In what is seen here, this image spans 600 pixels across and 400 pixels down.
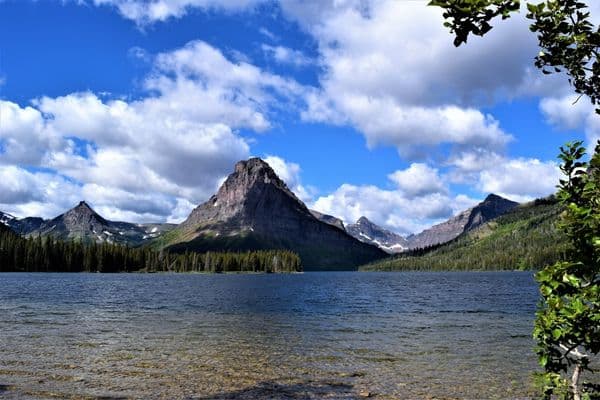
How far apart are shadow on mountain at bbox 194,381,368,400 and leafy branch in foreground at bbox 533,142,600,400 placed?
1649 centimetres

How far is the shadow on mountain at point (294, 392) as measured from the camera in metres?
24.1

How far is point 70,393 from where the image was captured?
2411 cm

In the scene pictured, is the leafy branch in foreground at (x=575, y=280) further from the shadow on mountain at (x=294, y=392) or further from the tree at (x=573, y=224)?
the shadow on mountain at (x=294, y=392)

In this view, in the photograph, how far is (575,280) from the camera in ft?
28.2

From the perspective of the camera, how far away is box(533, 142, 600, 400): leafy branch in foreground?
28.0 feet

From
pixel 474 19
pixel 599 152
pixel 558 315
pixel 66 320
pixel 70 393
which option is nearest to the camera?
pixel 474 19

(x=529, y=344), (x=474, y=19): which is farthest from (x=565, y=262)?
(x=529, y=344)

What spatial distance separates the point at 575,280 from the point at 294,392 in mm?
19642

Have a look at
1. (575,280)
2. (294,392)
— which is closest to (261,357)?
(294,392)

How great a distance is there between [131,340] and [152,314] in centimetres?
2509

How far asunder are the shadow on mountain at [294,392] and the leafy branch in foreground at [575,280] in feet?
54.1

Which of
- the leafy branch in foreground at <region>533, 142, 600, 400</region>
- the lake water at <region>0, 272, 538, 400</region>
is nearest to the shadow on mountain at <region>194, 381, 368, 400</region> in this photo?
the lake water at <region>0, 272, 538, 400</region>

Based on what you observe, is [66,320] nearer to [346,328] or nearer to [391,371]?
[346,328]

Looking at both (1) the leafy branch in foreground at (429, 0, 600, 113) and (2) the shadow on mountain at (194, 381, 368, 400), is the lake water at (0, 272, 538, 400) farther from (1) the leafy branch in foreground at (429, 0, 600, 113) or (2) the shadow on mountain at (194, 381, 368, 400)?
(1) the leafy branch in foreground at (429, 0, 600, 113)
